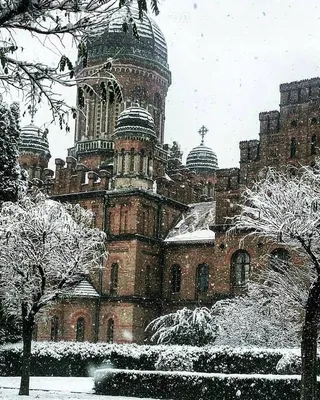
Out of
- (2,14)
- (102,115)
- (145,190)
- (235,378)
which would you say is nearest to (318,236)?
(235,378)

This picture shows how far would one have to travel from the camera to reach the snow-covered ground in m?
24.5

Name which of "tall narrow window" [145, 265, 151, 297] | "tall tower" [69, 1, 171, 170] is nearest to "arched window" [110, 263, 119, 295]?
"tall narrow window" [145, 265, 151, 297]

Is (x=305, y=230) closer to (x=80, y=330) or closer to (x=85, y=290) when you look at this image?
(x=85, y=290)

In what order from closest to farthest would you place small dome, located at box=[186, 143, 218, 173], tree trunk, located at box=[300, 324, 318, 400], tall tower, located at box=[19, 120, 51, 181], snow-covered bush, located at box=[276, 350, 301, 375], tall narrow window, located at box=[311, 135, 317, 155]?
1. tree trunk, located at box=[300, 324, 318, 400]
2. snow-covered bush, located at box=[276, 350, 301, 375]
3. tall narrow window, located at box=[311, 135, 317, 155]
4. tall tower, located at box=[19, 120, 51, 181]
5. small dome, located at box=[186, 143, 218, 173]

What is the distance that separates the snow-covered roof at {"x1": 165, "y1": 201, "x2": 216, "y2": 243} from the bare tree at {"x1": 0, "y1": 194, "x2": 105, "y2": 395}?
17.7 metres

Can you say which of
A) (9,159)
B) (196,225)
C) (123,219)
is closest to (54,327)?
(123,219)

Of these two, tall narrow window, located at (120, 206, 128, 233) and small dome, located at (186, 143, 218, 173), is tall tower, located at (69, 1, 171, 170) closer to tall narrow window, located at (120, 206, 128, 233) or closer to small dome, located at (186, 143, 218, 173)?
tall narrow window, located at (120, 206, 128, 233)

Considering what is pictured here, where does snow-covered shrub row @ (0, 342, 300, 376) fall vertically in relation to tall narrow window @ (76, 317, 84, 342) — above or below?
below

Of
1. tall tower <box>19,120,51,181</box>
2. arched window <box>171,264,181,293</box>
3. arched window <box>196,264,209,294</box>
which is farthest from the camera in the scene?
tall tower <box>19,120,51,181</box>

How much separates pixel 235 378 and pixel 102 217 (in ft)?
81.1

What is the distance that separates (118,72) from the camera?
52969 mm

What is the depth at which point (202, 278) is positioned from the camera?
1845 inches

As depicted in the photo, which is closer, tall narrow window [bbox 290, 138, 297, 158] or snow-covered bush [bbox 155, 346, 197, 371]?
snow-covered bush [bbox 155, 346, 197, 371]

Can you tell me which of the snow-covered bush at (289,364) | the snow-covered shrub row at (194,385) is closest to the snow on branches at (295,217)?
the snow-covered shrub row at (194,385)
